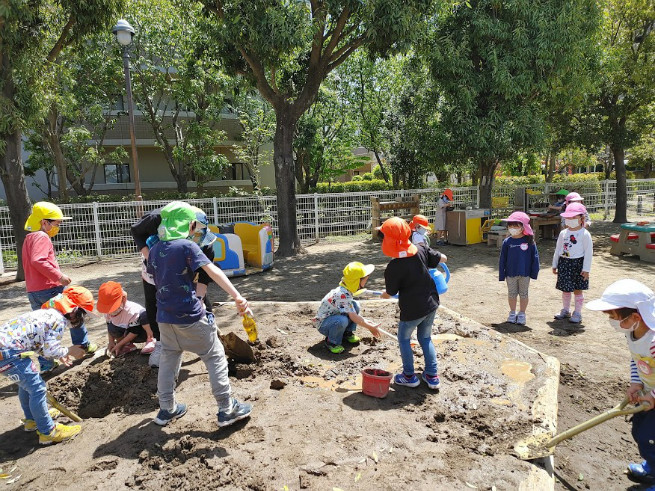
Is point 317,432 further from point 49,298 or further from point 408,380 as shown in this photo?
point 49,298

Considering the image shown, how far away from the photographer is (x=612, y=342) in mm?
5273

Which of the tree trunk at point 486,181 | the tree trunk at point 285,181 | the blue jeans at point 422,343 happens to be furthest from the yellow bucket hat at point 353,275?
the tree trunk at point 486,181

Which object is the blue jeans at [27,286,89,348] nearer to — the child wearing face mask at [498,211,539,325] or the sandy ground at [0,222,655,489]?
the sandy ground at [0,222,655,489]

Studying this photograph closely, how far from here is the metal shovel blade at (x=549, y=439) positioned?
2.87 m

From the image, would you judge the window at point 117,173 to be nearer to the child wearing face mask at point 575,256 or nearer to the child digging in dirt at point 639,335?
the child wearing face mask at point 575,256

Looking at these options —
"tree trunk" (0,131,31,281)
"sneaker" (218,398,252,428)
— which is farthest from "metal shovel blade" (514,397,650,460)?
"tree trunk" (0,131,31,281)

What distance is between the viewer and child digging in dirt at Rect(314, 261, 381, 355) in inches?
181

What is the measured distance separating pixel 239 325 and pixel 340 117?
618 inches

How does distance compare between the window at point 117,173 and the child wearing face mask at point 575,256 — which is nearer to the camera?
the child wearing face mask at point 575,256

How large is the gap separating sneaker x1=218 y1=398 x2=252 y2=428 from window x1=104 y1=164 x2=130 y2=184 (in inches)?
854

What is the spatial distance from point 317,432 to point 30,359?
2161 millimetres

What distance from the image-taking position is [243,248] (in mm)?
10492

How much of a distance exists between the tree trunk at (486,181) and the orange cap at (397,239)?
11589 millimetres

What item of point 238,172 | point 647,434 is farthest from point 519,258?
point 238,172
